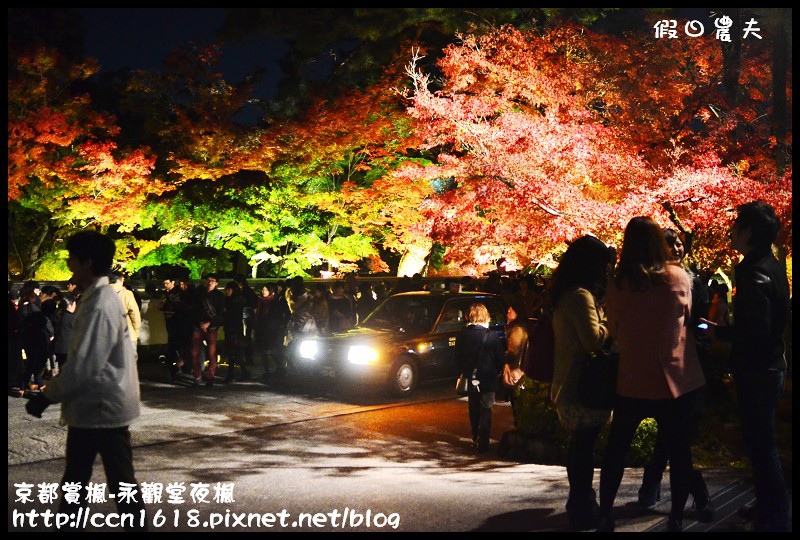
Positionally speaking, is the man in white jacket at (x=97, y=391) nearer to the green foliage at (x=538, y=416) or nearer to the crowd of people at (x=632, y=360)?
the crowd of people at (x=632, y=360)

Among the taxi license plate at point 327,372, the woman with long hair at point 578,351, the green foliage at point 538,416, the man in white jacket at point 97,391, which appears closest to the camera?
the man in white jacket at point 97,391

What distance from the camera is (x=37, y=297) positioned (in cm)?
1213

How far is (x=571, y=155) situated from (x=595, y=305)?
736 centimetres

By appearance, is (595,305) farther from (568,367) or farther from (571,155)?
(571,155)

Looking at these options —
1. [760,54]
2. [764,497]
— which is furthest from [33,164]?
[764,497]

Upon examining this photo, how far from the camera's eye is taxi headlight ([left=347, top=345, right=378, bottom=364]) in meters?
11.6

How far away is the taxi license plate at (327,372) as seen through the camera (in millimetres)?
11953

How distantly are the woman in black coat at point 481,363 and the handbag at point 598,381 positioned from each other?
3.17m

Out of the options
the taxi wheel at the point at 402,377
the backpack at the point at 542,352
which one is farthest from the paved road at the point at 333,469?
the backpack at the point at 542,352

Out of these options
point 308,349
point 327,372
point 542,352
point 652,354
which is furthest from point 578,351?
point 308,349

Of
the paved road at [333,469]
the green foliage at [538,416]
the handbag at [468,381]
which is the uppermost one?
the handbag at [468,381]

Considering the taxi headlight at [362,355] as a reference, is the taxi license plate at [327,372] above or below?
below

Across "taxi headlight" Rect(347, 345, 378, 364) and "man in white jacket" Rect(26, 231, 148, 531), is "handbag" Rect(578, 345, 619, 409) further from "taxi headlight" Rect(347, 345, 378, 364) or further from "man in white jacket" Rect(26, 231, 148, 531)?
"taxi headlight" Rect(347, 345, 378, 364)

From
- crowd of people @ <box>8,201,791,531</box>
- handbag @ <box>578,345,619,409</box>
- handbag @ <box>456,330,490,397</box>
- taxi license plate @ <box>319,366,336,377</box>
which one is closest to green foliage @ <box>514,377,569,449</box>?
handbag @ <box>456,330,490,397</box>
